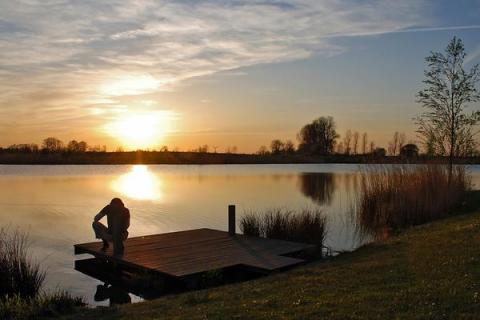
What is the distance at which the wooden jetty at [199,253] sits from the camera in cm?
865

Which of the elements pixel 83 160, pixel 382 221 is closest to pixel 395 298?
pixel 382 221

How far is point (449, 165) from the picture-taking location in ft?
50.9

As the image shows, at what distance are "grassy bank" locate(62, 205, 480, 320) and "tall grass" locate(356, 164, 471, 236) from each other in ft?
19.4

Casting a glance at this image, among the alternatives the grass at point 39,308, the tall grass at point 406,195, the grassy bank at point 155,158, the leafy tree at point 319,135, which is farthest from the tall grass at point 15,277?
the leafy tree at point 319,135

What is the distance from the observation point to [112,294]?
853 cm

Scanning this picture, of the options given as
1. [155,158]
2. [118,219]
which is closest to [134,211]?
[118,219]

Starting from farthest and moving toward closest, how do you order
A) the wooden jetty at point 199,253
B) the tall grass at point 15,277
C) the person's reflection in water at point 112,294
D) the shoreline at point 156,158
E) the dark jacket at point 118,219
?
1. the shoreline at point 156,158
2. the dark jacket at point 118,219
3. the wooden jetty at point 199,253
4. the person's reflection in water at point 112,294
5. the tall grass at point 15,277

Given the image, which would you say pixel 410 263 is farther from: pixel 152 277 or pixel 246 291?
pixel 152 277

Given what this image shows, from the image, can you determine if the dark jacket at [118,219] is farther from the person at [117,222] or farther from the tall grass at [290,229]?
the tall grass at [290,229]

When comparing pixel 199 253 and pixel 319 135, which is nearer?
pixel 199 253

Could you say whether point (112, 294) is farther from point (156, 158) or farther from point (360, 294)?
point (156, 158)

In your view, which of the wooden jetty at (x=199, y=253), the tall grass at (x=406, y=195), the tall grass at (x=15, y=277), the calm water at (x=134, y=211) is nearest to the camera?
the tall grass at (x=15, y=277)

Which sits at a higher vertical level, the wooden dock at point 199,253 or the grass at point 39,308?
the grass at point 39,308

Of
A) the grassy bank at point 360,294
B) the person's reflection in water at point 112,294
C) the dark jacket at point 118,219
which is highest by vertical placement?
the dark jacket at point 118,219
